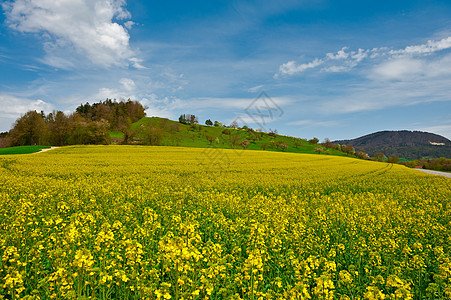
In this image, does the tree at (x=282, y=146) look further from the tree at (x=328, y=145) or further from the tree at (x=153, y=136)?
the tree at (x=153, y=136)

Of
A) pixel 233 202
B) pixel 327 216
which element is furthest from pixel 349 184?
pixel 233 202

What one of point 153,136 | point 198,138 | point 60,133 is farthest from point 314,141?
point 60,133

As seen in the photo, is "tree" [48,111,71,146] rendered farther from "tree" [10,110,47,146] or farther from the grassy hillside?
the grassy hillside

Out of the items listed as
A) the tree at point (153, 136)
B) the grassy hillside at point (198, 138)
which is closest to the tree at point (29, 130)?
the grassy hillside at point (198, 138)

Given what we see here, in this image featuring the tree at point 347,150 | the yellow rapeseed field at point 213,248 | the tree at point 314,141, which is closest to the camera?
the yellow rapeseed field at point 213,248

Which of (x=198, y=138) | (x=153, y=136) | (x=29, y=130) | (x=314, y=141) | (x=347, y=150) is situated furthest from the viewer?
(x=314, y=141)

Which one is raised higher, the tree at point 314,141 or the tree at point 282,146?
the tree at point 314,141

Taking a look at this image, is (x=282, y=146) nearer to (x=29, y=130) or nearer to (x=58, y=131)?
(x=58, y=131)

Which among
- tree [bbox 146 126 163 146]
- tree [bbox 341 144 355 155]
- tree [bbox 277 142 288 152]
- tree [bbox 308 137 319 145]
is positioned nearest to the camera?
tree [bbox 146 126 163 146]

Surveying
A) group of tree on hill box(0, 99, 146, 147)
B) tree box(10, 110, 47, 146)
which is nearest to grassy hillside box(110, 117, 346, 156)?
group of tree on hill box(0, 99, 146, 147)

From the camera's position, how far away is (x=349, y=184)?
65.2ft

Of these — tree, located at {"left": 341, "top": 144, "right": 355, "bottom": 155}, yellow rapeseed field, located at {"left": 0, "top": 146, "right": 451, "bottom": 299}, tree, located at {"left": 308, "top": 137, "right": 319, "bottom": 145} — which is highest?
tree, located at {"left": 308, "top": 137, "right": 319, "bottom": 145}

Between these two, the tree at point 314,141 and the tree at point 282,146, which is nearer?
the tree at point 282,146

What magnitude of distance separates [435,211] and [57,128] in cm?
9357
